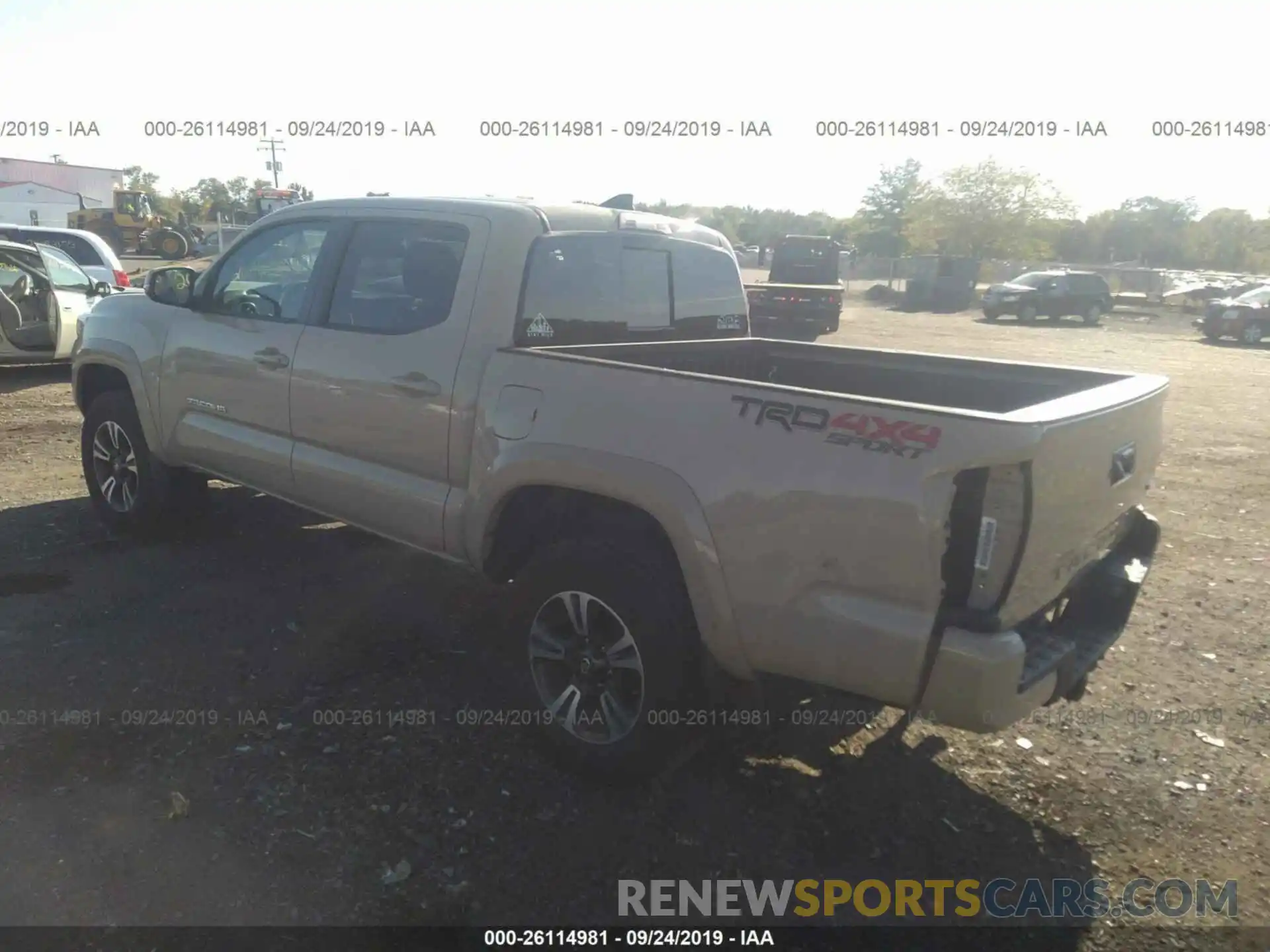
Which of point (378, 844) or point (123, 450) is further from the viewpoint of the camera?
point (123, 450)

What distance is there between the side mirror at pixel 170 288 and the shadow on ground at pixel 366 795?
63.6 inches

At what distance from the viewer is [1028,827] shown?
10.4ft

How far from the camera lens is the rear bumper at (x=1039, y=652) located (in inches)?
96.3

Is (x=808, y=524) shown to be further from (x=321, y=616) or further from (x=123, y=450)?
(x=123, y=450)

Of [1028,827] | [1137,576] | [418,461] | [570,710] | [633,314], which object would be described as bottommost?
[1028,827]

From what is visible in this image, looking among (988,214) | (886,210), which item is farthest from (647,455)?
(886,210)

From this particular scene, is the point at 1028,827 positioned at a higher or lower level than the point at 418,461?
lower

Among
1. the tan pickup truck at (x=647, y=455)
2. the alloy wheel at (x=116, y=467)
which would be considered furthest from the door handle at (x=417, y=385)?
the alloy wheel at (x=116, y=467)

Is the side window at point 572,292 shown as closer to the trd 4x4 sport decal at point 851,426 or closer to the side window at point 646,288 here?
the side window at point 646,288

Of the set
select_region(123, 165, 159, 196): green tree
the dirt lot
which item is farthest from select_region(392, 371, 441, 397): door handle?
select_region(123, 165, 159, 196): green tree

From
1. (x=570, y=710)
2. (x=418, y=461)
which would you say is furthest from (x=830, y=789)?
(x=418, y=461)

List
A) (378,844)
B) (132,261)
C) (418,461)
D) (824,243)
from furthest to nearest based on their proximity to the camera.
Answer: (132,261) < (824,243) < (418,461) < (378,844)

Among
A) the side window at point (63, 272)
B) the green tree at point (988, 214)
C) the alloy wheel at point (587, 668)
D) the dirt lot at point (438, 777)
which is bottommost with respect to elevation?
the dirt lot at point (438, 777)

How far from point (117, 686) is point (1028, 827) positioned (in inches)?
138
